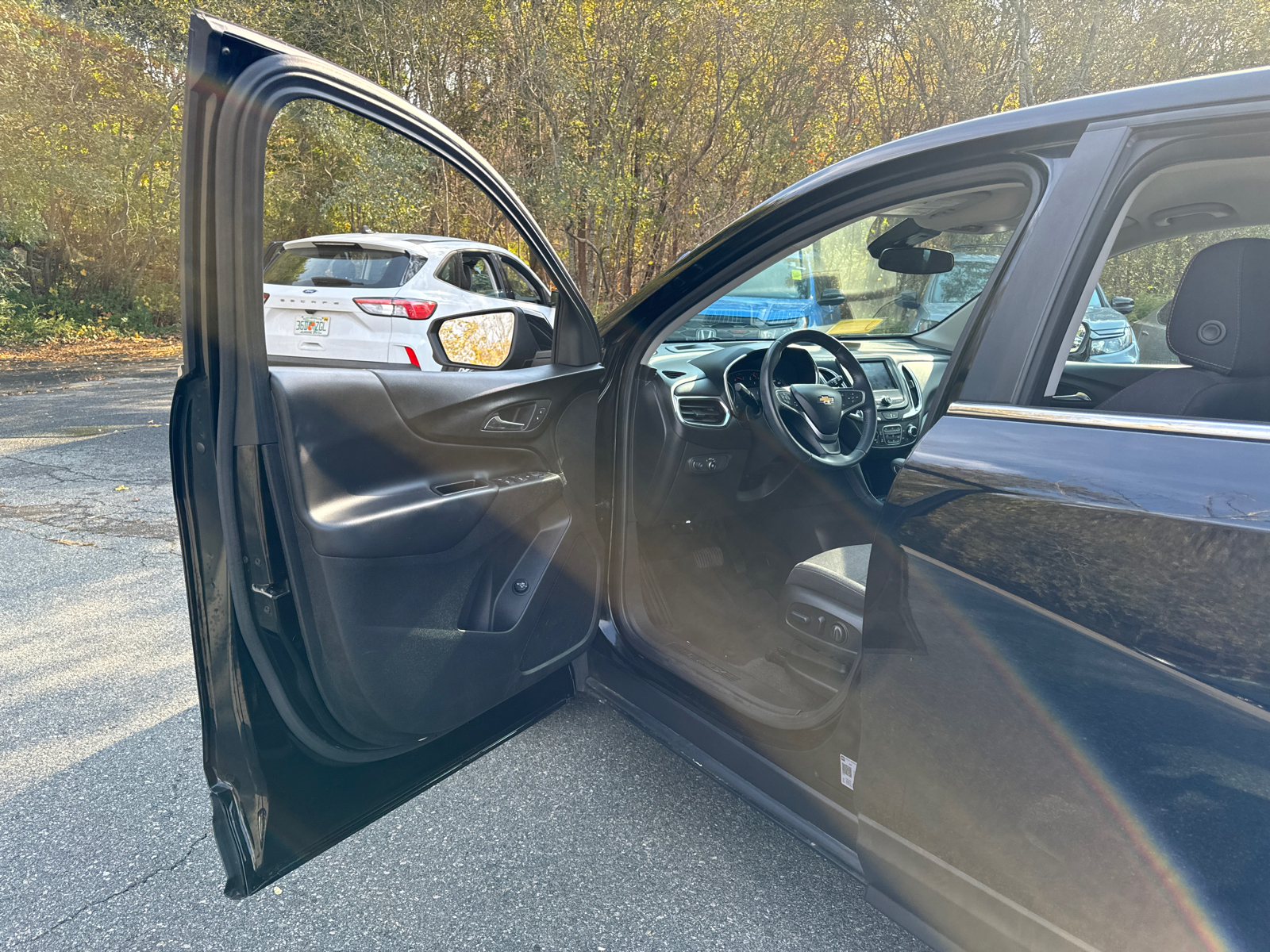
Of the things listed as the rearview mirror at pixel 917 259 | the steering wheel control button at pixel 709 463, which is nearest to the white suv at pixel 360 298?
the steering wheel control button at pixel 709 463

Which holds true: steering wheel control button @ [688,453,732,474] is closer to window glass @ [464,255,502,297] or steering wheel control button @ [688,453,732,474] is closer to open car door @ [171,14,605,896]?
open car door @ [171,14,605,896]

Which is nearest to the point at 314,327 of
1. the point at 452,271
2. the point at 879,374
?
the point at 452,271

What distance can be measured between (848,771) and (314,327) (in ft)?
18.7

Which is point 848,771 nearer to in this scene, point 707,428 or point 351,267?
point 707,428

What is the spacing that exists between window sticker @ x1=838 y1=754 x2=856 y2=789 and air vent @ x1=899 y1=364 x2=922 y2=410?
223cm

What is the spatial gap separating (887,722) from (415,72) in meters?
14.7

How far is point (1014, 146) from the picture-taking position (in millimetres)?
1402

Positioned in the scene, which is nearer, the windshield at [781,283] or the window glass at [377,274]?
the windshield at [781,283]

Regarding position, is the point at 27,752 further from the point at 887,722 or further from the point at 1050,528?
the point at 1050,528

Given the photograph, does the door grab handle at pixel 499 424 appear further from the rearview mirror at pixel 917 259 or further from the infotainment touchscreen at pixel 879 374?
the infotainment touchscreen at pixel 879 374

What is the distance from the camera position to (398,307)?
6316 millimetres

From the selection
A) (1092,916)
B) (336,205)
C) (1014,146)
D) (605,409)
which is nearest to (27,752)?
(605,409)

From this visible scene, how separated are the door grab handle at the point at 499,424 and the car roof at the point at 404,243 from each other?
421 centimetres

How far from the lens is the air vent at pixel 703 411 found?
243 cm
